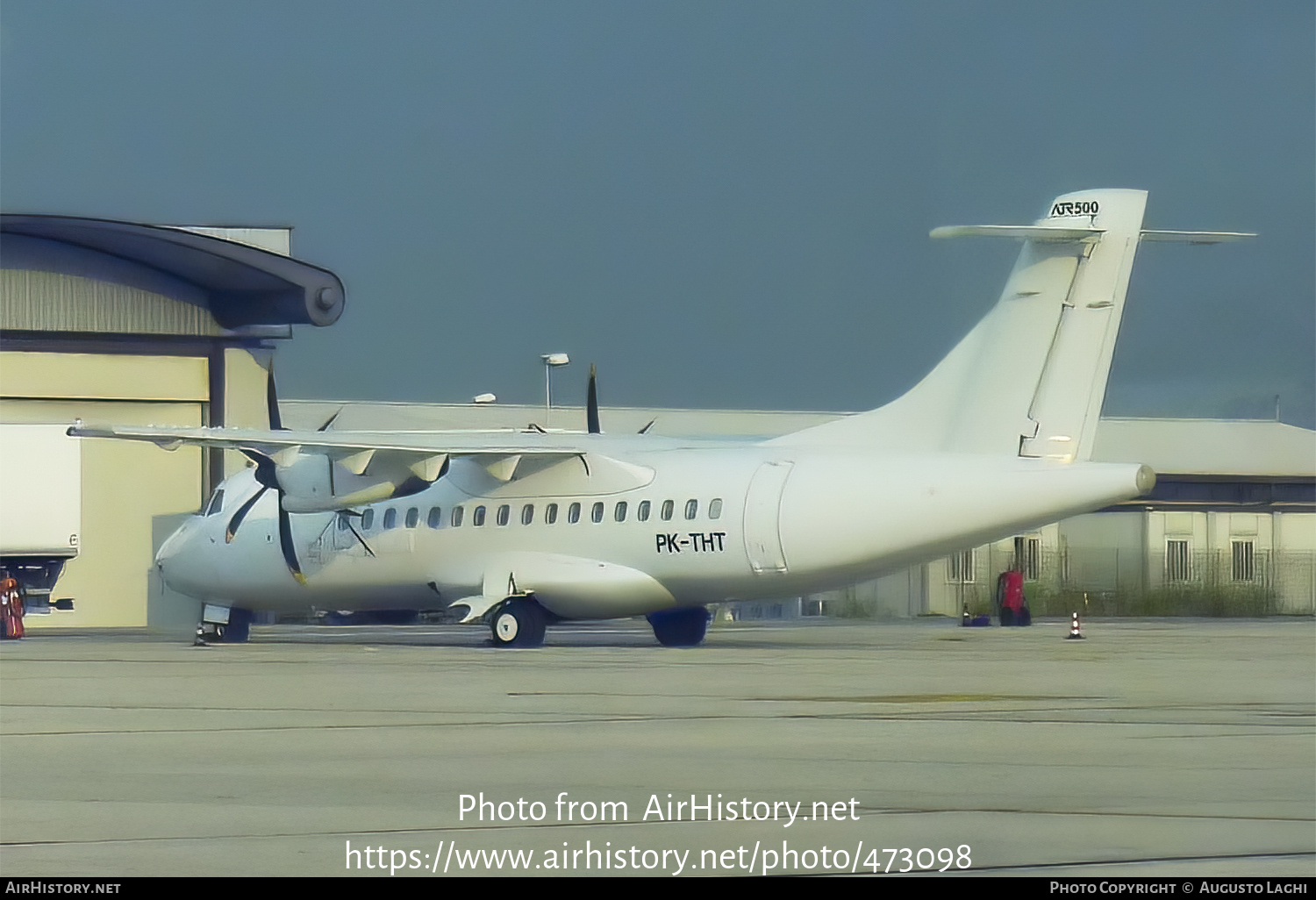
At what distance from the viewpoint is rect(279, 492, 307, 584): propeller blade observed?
92.0 ft

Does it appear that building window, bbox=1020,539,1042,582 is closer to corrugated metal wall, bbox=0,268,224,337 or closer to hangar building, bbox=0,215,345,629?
hangar building, bbox=0,215,345,629

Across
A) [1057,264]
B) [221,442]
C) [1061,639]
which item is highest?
[1057,264]

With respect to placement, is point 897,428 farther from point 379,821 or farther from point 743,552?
point 379,821

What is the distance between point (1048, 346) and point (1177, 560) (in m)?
24.5

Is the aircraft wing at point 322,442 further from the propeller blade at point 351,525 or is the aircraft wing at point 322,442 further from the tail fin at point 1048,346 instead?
the tail fin at point 1048,346

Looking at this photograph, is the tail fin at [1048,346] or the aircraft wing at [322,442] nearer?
the tail fin at [1048,346]

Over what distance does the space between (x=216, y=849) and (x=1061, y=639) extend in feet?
71.1

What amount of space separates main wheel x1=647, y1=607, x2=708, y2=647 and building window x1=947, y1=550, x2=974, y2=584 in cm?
1700

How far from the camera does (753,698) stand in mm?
16578

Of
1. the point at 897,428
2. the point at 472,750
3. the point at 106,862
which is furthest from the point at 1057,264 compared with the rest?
the point at 106,862

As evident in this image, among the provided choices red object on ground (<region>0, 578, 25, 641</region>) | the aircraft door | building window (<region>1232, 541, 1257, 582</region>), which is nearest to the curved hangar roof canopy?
red object on ground (<region>0, 578, 25, 641</region>)

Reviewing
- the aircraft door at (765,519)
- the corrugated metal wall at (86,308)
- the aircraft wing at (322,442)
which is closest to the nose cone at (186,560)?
the aircraft wing at (322,442)

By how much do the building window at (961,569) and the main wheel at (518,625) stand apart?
1916 centimetres

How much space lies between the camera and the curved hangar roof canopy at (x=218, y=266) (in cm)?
3734
